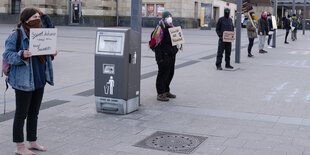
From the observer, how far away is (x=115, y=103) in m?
6.79

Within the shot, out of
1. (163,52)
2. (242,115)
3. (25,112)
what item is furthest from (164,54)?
(25,112)

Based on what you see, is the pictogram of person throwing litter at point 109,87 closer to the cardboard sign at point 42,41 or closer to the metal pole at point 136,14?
the metal pole at point 136,14

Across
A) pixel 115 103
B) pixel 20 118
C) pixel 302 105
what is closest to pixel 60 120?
pixel 115 103

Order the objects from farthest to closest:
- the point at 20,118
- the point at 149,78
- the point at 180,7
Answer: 1. the point at 180,7
2. the point at 149,78
3. the point at 20,118

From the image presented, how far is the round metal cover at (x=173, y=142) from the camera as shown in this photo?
5.27 m

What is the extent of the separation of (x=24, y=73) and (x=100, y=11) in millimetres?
38860

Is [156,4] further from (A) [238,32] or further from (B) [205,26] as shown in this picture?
(A) [238,32]

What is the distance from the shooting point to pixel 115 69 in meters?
6.68

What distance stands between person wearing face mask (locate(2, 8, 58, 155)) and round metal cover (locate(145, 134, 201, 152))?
1437mm

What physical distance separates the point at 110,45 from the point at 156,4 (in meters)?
37.5

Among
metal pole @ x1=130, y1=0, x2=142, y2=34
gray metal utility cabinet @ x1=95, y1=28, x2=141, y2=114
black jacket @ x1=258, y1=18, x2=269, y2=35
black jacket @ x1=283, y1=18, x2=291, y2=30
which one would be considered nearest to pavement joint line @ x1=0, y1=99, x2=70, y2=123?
gray metal utility cabinet @ x1=95, y1=28, x2=141, y2=114

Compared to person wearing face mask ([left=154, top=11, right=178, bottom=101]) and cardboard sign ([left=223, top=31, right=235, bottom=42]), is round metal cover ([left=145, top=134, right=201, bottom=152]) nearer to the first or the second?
person wearing face mask ([left=154, top=11, right=178, bottom=101])

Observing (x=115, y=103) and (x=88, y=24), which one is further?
(x=88, y=24)

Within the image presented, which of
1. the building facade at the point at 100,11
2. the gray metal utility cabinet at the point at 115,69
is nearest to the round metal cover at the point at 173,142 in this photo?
the gray metal utility cabinet at the point at 115,69
